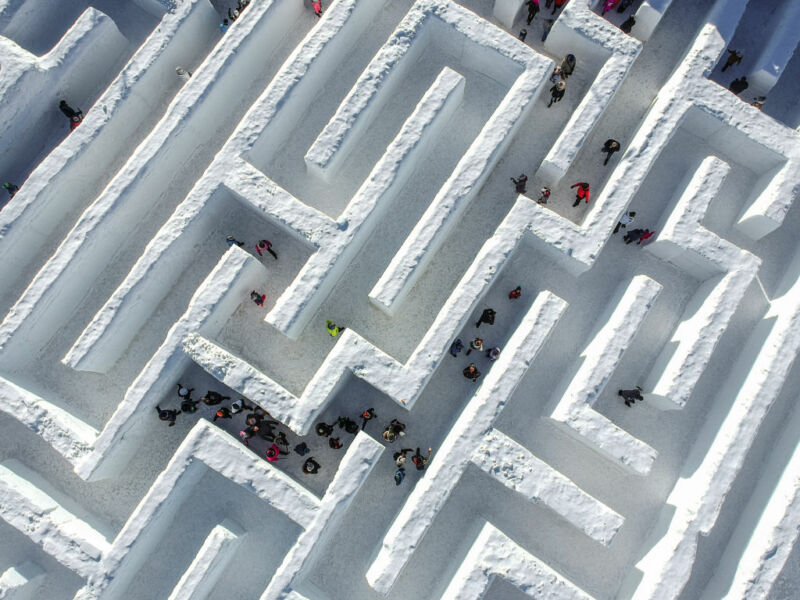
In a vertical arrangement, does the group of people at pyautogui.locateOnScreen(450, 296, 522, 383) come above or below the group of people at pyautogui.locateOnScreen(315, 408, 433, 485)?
above

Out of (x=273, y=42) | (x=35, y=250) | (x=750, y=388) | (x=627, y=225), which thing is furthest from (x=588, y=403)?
(x=35, y=250)

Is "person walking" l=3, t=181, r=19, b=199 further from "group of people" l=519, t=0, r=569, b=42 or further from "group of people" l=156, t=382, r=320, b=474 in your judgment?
"group of people" l=519, t=0, r=569, b=42

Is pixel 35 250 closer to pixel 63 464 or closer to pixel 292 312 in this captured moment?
pixel 63 464

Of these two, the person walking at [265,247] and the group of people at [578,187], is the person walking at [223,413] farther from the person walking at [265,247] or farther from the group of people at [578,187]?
the group of people at [578,187]

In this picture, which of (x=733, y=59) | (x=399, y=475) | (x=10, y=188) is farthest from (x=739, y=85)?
(x=10, y=188)

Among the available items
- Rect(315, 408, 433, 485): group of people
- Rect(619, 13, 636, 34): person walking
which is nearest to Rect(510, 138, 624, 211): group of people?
Rect(619, 13, 636, 34): person walking

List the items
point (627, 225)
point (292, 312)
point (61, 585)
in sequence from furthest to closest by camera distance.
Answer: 1. point (627, 225)
2. point (61, 585)
3. point (292, 312)
